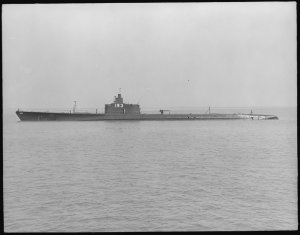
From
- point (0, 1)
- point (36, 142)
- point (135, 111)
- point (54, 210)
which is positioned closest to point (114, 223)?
point (54, 210)

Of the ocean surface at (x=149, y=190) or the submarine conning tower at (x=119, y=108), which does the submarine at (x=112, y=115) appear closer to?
the submarine conning tower at (x=119, y=108)

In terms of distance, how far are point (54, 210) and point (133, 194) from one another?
441cm

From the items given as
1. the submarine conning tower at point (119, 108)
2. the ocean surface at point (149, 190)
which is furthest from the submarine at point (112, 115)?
the ocean surface at point (149, 190)

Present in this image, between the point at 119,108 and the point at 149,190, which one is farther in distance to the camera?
the point at 119,108

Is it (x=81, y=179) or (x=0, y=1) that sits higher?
(x=0, y=1)

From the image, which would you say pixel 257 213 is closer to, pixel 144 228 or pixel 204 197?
pixel 204 197

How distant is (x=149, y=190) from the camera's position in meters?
21.7

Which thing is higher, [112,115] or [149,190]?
[112,115]

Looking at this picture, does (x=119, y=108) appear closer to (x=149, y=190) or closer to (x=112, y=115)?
(x=112, y=115)

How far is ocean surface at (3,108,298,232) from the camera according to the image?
55.3ft

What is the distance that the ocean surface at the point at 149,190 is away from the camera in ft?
55.3

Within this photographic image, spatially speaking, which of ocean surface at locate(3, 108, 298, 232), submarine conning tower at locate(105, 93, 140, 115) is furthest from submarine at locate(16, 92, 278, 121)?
ocean surface at locate(3, 108, 298, 232)

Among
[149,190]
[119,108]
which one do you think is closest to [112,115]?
[119,108]

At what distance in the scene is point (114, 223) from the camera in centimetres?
1652
